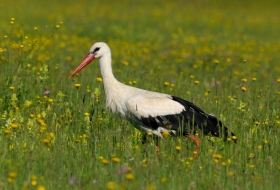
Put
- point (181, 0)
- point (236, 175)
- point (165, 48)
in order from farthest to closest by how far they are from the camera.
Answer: point (181, 0) < point (165, 48) < point (236, 175)

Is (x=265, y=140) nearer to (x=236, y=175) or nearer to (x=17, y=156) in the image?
(x=236, y=175)

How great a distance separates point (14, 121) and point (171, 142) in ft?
5.58

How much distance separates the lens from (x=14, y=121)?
254 inches

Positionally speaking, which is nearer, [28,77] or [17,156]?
[17,156]

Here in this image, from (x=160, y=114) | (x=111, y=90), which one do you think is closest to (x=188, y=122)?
(x=160, y=114)

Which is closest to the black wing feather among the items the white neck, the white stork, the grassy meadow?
the white stork

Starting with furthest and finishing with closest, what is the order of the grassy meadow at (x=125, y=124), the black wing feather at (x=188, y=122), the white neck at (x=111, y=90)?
1. the white neck at (x=111, y=90)
2. the black wing feather at (x=188, y=122)
3. the grassy meadow at (x=125, y=124)

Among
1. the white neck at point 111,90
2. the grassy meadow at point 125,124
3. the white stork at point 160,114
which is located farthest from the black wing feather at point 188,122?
the white neck at point 111,90

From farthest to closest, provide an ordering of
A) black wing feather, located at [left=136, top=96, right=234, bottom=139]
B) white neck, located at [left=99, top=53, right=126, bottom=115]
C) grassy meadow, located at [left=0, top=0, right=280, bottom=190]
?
white neck, located at [left=99, top=53, right=126, bottom=115] → black wing feather, located at [left=136, top=96, right=234, bottom=139] → grassy meadow, located at [left=0, top=0, right=280, bottom=190]

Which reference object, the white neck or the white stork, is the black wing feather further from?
the white neck

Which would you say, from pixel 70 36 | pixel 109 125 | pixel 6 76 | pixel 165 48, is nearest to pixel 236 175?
pixel 109 125

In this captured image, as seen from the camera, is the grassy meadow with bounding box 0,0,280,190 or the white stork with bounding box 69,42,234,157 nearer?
the grassy meadow with bounding box 0,0,280,190

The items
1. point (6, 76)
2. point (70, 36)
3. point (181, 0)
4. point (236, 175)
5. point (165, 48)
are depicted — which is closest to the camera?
point (236, 175)

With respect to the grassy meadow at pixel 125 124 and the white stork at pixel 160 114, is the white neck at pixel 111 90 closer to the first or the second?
the white stork at pixel 160 114
